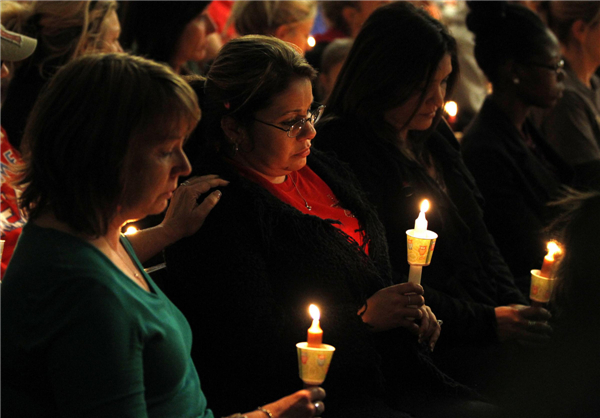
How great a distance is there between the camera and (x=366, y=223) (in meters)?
2.11

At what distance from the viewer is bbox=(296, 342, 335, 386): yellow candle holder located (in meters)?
1.37

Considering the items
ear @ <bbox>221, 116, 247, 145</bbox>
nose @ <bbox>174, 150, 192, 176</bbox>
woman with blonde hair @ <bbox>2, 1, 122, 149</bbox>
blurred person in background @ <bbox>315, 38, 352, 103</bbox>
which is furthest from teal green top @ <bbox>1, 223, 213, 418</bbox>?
blurred person in background @ <bbox>315, 38, 352, 103</bbox>

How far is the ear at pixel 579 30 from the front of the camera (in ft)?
13.6

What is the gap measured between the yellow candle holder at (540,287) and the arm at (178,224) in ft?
3.33

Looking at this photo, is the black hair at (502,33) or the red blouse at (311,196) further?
the black hair at (502,33)

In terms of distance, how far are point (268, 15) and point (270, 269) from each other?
2.63 meters

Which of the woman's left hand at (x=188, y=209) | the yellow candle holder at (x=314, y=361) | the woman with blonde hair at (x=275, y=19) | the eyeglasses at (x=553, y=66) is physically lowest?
the yellow candle holder at (x=314, y=361)

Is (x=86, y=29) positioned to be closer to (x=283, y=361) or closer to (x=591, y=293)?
(x=283, y=361)

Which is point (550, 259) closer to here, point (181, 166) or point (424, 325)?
point (424, 325)

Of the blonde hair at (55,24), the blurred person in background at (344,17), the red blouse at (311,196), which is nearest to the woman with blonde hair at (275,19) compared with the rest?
the blurred person in background at (344,17)

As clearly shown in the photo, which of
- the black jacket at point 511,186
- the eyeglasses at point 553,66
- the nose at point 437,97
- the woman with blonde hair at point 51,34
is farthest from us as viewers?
the eyeglasses at point 553,66

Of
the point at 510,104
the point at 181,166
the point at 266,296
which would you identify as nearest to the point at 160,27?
the point at 510,104

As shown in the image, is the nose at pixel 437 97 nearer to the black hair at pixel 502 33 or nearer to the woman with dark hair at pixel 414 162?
the woman with dark hair at pixel 414 162

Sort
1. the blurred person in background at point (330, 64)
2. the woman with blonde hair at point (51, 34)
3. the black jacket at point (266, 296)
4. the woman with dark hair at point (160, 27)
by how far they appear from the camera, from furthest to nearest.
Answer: the blurred person in background at point (330, 64), the woman with dark hair at point (160, 27), the woman with blonde hair at point (51, 34), the black jacket at point (266, 296)
